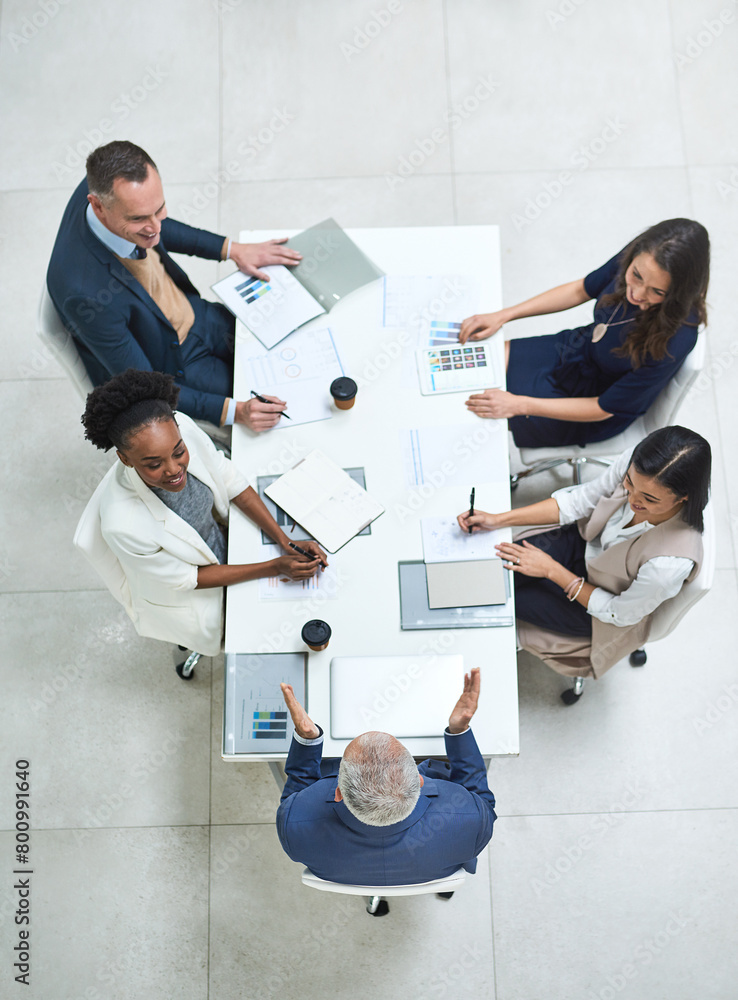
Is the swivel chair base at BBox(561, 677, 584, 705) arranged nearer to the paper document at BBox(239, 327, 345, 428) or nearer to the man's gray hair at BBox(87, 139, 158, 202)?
Answer: the paper document at BBox(239, 327, 345, 428)

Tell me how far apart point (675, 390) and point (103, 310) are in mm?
1715

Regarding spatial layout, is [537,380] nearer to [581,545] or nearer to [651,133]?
[581,545]

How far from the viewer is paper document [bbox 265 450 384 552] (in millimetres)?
2109

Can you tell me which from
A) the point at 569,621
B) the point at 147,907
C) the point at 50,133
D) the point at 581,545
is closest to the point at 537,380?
the point at 581,545

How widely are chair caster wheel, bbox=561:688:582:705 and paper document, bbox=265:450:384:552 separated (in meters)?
1.08

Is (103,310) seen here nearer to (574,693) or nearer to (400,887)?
(400,887)

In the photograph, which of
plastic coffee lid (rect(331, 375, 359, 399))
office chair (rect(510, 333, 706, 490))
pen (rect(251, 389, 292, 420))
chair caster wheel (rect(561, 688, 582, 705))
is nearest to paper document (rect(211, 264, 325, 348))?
pen (rect(251, 389, 292, 420))

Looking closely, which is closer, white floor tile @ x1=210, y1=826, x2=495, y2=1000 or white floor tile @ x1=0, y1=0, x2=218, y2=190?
white floor tile @ x1=210, y1=826, x2=495, y2=1000

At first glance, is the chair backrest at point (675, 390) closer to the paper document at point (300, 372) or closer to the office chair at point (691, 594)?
the office chair at point (691, 594)

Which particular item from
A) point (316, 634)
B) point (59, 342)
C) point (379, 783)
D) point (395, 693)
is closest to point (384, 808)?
point (379, 783)

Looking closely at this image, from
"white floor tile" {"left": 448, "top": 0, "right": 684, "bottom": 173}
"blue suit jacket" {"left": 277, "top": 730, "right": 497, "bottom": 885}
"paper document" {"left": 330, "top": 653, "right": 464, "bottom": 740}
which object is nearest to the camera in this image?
"blue suit jacket" {"left": 277, "top": 730, "right": 497, "bottom": 885}

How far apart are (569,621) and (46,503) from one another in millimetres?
2069

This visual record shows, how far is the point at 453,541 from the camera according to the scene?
2102 mm

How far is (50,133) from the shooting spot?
3533 mm
